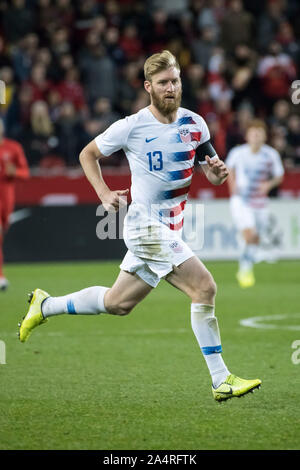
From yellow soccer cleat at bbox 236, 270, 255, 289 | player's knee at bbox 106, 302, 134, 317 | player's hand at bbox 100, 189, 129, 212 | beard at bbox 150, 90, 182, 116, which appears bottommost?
yellow soccer cleat at bbox 236, 270, 255, 289

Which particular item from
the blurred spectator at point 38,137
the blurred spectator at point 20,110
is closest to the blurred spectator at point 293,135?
the blurred spectator at point 38,137

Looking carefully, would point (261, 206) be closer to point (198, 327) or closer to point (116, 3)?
point (116, 3)

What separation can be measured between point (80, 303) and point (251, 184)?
9.19m

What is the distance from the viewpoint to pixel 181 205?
268 inches

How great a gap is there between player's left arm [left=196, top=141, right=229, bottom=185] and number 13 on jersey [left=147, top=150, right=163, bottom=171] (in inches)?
11.5

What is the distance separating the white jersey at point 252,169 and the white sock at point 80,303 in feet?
27.9

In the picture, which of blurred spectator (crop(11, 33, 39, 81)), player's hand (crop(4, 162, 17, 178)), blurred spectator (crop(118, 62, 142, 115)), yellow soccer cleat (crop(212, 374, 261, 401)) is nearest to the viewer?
yellow soccer cleat (crop(212, 374, 261, 401))

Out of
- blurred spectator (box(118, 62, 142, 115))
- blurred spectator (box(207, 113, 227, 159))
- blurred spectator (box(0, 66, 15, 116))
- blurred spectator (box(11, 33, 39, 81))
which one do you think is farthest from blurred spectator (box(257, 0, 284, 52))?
blurred spectator (box(0, 66, 15, 116))

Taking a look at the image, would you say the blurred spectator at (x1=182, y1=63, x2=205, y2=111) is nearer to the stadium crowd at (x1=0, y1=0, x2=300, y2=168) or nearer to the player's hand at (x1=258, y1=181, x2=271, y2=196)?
the stadium crowd at (x1=0, y1=0, x2=300, y2=168)

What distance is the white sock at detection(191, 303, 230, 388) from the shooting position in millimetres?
6582

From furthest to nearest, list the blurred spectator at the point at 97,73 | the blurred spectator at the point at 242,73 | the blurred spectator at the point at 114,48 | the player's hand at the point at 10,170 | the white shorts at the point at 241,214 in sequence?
the blurred spectator at the point at 242,73, the blurred spectator at the point at 114,48, the blurred spectator at the point at 97,73, the white shorts at the point at 241,214, the player's hand at the point at 10,170

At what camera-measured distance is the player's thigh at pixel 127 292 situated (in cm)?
665

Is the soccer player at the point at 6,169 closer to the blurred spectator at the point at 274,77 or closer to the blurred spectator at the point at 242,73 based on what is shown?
the blurred spectator at the point at 242,73

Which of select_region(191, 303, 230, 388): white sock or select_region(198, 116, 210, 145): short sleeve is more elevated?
select_region(198, 116, 210, 145): short sleeve
